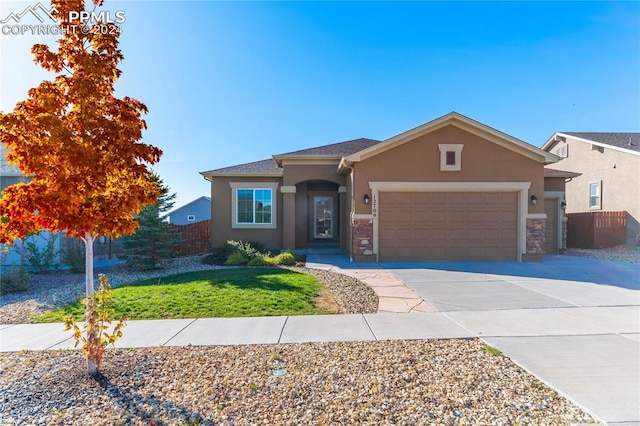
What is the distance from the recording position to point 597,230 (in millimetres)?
14953

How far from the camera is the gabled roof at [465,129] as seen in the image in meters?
10.7

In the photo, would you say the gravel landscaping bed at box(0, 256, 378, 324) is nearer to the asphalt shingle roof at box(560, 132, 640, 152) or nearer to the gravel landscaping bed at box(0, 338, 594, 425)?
the gravel landscaping bed at box(0, 338, 594, 425)

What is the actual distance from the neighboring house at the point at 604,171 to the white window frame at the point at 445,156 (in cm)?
763

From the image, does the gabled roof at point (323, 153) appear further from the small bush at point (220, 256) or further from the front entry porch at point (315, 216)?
the small bush at point (220, 256)

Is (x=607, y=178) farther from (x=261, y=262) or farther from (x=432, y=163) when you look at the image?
(x=261, y=262)

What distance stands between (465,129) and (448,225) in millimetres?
3478

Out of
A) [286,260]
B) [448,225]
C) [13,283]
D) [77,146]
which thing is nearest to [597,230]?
[448,225]

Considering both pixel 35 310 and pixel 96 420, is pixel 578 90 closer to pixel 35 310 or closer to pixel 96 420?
pixel 96 420

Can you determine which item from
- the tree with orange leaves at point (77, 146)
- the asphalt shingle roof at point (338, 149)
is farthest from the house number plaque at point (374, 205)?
the tree with orange leaves at point (77, 146)

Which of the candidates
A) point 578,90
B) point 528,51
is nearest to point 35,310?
point 528,51

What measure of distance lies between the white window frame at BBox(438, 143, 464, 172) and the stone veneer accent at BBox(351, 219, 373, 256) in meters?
3.27

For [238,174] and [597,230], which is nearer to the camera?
[238,174]

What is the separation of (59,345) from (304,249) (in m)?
10.4

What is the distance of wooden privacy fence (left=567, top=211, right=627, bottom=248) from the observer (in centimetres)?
1495
